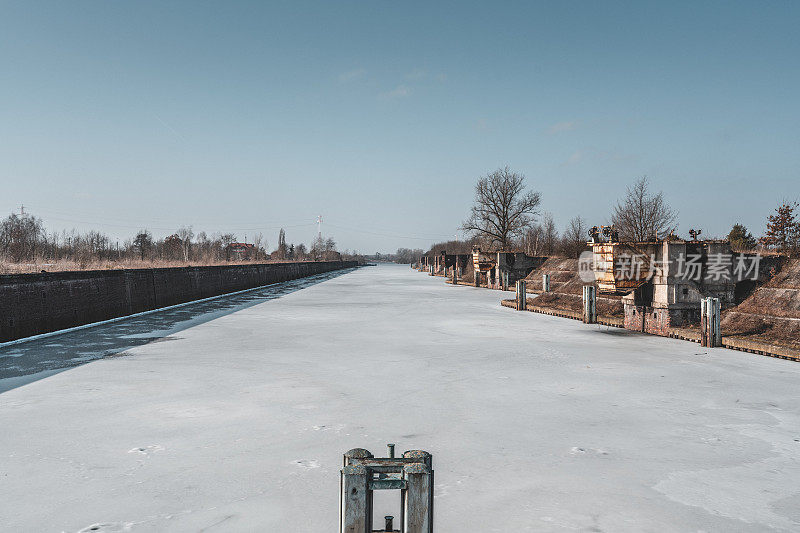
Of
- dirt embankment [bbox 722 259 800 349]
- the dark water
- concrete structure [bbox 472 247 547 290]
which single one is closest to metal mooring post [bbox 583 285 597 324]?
dirt embankment [bbox 722 259 800 349]

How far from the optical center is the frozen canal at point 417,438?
3604mm

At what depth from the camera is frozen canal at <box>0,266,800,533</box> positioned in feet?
11.8

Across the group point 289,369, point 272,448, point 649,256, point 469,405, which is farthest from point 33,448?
point 649,256

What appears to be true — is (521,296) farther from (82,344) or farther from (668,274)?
(82,344)

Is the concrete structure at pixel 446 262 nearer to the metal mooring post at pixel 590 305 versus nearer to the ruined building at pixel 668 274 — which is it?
the metal mooring post at pixel 590 305

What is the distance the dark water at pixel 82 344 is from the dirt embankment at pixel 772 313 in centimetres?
1444

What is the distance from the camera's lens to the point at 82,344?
10984 millimetres

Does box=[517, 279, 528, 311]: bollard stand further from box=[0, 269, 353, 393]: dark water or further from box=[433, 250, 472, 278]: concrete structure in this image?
box=[433, 250, 472, 278]: concrete structure

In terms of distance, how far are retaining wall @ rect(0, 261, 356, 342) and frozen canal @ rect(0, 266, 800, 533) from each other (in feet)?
13.2

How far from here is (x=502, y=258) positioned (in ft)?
113

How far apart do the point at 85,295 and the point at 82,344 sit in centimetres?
364

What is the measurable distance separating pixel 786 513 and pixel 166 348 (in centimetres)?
1057
